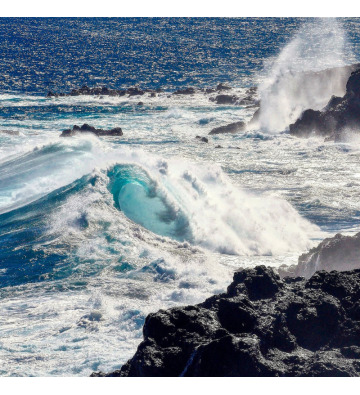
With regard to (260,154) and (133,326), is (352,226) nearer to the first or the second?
(133,326)

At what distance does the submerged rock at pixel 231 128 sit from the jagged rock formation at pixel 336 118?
3.51 metres

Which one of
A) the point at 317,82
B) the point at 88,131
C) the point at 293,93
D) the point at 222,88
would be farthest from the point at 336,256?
the point at 222,88

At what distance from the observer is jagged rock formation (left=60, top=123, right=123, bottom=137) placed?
36656mm

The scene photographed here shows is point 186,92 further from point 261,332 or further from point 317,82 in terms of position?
point 261,332

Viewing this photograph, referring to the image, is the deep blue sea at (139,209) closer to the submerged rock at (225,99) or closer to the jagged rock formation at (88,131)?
the jagged rock formation at (88,131)

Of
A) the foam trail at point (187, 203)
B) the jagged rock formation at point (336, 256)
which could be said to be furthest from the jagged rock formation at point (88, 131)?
the jagged rock formation at point (336, 256)

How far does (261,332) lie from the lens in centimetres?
845

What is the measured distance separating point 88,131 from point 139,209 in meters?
18.9

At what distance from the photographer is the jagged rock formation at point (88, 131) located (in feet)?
120

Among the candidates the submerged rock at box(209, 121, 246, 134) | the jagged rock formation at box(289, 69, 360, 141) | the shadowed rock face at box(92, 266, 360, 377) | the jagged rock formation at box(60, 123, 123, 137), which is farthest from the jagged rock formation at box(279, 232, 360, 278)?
the jagged rock formation at box(60, 123, 123, 137)

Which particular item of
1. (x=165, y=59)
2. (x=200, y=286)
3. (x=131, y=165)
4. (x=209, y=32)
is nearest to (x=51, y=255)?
(x=200, y=286)

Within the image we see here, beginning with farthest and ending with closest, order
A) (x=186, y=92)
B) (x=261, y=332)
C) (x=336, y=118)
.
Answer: (x=186, y=92), (x=336, y=118), (x=261, y=332)

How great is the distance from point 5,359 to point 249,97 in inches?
1694

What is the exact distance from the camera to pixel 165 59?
263 feet
